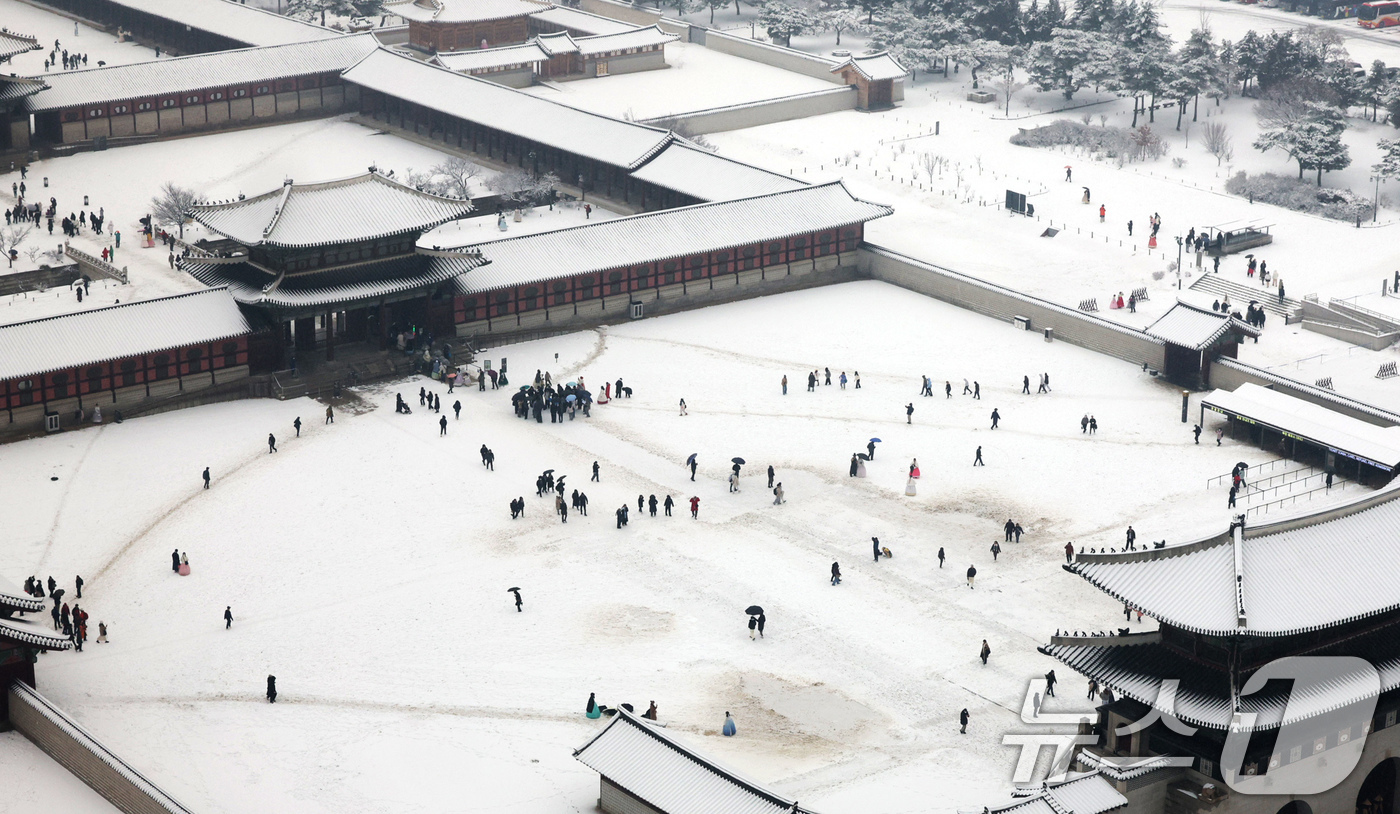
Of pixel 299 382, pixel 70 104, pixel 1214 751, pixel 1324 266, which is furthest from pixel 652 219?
pixel 1214 751

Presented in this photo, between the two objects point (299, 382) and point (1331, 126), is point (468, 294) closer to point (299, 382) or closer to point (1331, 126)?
point (299, 382)

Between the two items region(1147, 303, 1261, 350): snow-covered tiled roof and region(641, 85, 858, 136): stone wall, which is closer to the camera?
region(1147, 303, 1261, 350): snow-covered tiled roof

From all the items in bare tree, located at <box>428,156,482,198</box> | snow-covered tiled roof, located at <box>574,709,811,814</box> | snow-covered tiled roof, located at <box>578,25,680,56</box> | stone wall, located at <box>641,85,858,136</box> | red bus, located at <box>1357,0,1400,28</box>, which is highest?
red bus, located at <box>1357,0,1400,28</box>

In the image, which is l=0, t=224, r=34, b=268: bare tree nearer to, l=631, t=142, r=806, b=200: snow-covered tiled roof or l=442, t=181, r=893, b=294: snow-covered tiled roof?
l=442, t=181, r=893, b=294: snow-covered tiled roof

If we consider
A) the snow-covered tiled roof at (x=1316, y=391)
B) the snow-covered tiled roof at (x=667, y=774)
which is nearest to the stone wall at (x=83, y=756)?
the snow-covered tiled roof at (x=667, y=774)

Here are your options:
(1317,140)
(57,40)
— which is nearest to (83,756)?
(1317,140)

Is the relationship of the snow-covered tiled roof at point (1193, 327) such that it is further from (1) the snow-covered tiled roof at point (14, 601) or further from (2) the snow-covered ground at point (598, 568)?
(1) the snow-covered tiled roof at point (14, 601)

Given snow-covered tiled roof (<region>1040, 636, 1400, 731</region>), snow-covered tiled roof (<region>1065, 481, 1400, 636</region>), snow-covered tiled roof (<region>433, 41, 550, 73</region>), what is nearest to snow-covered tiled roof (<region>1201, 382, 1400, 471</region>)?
snow-covered tiled roof (<region>1065, 481, 1400, 636</region>)
